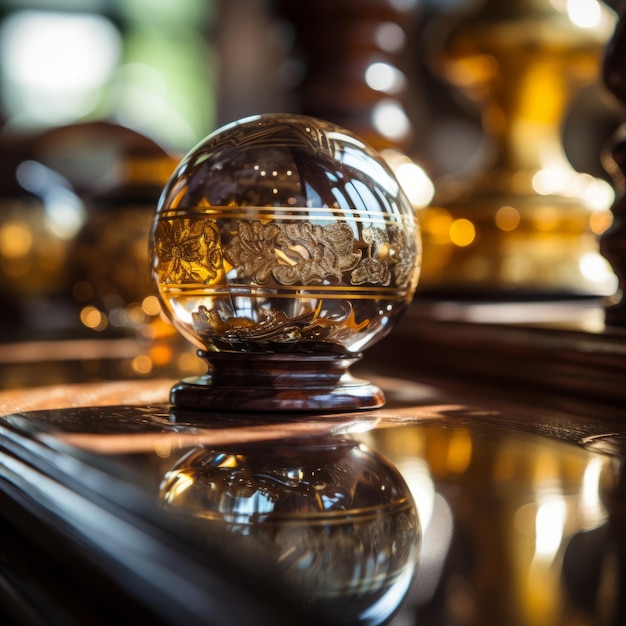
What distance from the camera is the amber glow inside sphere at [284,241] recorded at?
1.76 feet

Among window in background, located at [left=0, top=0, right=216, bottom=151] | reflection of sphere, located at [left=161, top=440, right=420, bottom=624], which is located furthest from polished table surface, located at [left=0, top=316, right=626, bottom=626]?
window in background, located at [left=0, top=0, right=216, bottom=151]

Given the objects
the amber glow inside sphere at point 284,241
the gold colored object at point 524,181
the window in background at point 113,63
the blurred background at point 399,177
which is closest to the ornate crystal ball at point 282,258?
the amber glow inside sphere at point 284,241

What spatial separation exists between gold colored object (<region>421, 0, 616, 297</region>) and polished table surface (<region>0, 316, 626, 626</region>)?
0.56 meters

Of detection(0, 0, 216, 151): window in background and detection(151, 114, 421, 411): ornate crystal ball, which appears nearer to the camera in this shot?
detection(151, 114, 421, 411): ornate crystal ball

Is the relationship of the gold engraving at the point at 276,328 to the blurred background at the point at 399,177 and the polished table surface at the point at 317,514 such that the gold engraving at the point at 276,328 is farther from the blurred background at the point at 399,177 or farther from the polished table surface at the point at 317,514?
the blurred background at the point at 399,177

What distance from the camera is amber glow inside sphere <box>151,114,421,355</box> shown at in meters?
0.54

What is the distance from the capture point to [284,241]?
536 millimetres

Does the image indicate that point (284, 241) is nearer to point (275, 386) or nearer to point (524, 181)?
point (275, 386)

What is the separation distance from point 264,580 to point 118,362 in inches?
26.3

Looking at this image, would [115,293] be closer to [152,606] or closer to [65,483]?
[65,483]

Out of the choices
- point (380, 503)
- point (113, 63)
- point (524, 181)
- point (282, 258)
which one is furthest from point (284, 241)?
point (113, 63)

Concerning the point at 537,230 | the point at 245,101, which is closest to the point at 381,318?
the point at 537,230

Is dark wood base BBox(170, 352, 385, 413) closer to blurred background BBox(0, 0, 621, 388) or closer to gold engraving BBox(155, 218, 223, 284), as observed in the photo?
gold engraving BBox(155, 218, 223, 284)

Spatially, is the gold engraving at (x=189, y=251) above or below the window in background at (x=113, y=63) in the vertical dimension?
below
